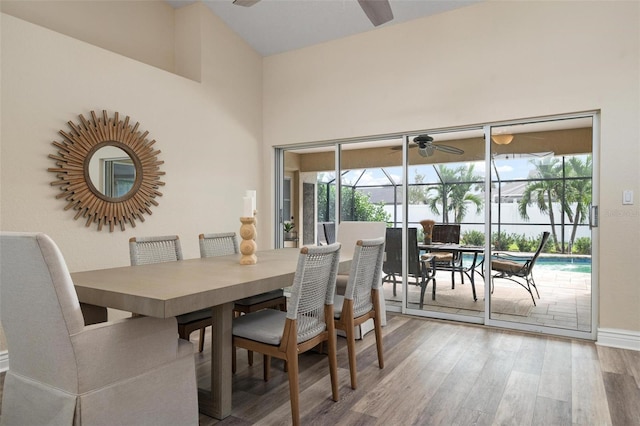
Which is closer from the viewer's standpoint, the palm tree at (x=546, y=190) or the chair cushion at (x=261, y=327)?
the chair cushion at (x=261, y=327)

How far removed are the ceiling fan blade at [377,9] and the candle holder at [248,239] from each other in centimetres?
159

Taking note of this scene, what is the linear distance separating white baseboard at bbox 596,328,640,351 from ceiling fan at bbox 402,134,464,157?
2043mm

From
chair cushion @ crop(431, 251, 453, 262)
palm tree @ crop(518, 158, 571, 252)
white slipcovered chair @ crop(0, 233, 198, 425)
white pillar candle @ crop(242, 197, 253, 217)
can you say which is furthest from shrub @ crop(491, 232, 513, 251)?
white slipcovered chair @ crop(0, 233, 198, 425)

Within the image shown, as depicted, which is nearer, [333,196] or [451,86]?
[451,86]

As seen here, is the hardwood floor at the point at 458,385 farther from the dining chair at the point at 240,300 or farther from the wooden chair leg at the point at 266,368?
the dining chair at the point at 240,300

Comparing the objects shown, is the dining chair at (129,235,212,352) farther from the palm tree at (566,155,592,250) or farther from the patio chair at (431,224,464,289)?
the palm tree at (566,155,592,250)

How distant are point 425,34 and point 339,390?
11.4 feet

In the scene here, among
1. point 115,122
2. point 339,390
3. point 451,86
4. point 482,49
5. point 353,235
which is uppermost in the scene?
point 482,49

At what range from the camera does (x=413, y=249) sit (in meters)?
4.41

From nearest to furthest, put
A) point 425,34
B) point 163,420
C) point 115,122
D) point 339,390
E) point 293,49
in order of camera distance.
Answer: point 163,420 < point 339,390 < point 115,122 < point 425,34 < point 293,49

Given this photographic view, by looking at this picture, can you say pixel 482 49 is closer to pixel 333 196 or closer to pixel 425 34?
pixel 425 34

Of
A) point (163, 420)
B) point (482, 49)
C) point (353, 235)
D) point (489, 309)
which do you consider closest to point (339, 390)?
point (163, 420)

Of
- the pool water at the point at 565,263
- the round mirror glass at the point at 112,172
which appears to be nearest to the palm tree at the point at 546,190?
the pool water at the point at 565,263

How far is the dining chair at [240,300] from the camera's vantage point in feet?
9.57
